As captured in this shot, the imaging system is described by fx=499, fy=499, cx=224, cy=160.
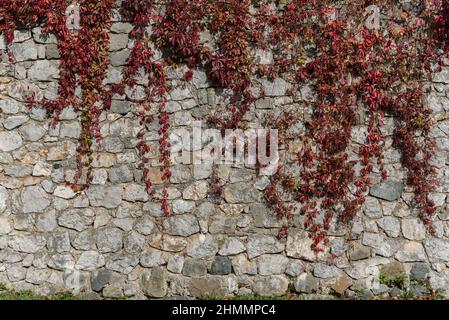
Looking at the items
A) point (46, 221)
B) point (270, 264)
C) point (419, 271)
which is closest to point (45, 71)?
point (46, 221)

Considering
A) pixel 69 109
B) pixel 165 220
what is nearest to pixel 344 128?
pixel 165 220

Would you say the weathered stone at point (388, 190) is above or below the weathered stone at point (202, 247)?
above

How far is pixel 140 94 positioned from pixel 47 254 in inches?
73.6

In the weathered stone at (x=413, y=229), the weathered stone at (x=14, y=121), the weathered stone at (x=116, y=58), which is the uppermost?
the weathered stone at (x=116, y=58)

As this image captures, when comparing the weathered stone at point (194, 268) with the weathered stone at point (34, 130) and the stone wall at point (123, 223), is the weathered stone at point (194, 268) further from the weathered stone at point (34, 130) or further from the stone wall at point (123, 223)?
the weathered stone at point (34, 130)

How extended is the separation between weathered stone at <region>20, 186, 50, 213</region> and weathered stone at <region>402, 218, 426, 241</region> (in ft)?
11.9

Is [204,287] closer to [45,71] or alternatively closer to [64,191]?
[64,191]

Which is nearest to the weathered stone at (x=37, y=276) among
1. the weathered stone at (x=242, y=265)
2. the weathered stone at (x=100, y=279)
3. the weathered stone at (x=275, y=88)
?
the weathered stone at (x=100, y=279)

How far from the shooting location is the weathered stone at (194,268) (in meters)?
5.04

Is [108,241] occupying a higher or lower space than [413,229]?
lower

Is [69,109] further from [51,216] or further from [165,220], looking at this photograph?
[165,220]

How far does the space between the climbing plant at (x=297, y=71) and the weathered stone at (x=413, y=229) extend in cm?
11

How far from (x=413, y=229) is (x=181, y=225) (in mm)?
2374

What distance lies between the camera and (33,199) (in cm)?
505
